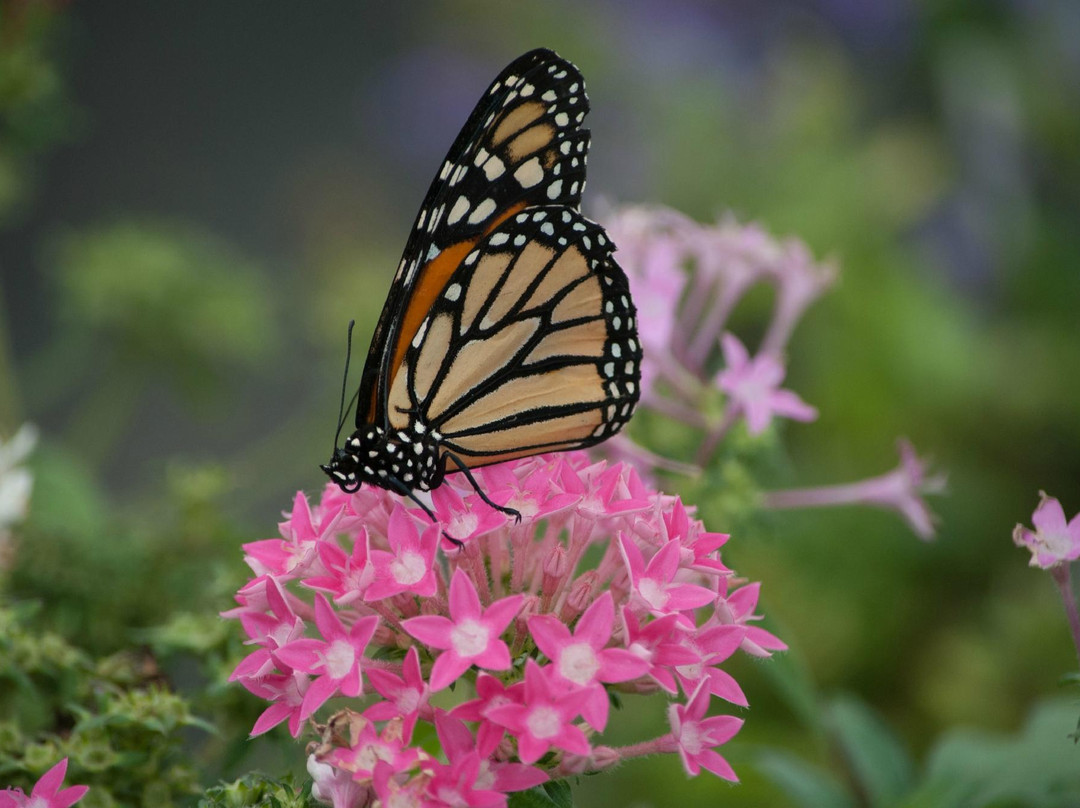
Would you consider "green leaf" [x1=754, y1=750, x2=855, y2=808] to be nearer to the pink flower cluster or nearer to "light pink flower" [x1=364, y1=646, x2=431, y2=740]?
the pink flower cluster

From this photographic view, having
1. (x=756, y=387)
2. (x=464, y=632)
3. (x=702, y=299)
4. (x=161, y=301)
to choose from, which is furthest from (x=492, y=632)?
(x=161, y=301)

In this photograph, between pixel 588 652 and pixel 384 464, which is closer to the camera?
pixel 588 652

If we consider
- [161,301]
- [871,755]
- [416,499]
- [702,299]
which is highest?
[161,301]

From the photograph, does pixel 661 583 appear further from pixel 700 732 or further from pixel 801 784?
pixel 801 784

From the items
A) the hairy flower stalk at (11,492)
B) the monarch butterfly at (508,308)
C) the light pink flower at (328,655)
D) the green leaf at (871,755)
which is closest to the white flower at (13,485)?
the hairy flower stalk at (11,492)

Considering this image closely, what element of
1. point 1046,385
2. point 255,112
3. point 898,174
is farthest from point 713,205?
point 255,112

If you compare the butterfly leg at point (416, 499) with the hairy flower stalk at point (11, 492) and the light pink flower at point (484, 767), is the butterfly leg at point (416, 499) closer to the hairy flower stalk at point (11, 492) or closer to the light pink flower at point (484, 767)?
the light pink flower at point (484, 767)
